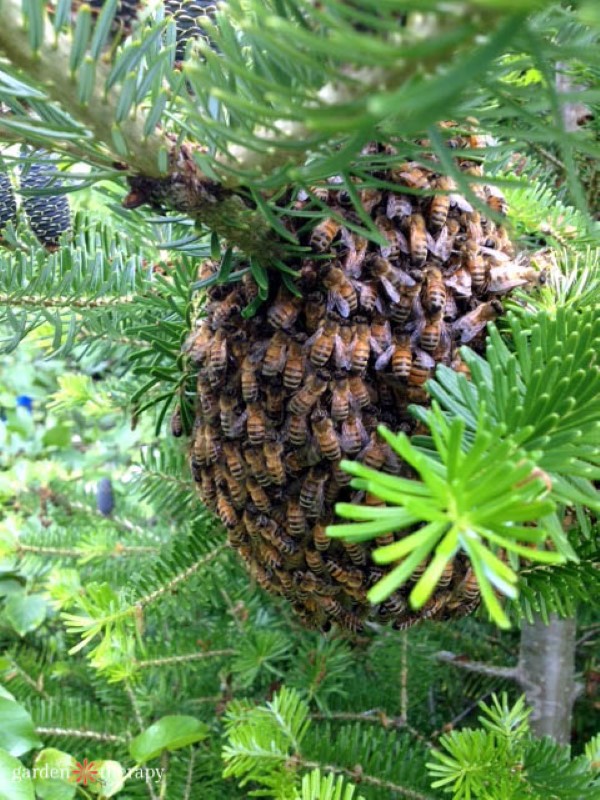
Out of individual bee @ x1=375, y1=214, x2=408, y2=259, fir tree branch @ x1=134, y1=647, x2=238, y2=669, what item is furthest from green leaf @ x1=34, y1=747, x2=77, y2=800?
individual bee @ x1=375, y1=214, x2=408, y2=259

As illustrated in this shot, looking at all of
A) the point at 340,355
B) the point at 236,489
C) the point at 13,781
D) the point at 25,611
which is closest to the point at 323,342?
the point at 340,355

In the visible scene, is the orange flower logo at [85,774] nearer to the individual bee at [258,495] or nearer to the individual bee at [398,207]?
the individual bee at [258,495]

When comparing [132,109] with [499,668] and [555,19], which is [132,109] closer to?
[555,19]

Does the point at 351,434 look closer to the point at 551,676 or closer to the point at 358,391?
the point at 358,391

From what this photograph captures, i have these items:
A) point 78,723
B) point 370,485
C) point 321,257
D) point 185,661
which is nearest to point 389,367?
point 321,257

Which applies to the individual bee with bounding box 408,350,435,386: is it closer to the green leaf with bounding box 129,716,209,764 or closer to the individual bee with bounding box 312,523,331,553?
the individual bee with bounding box 312,523,331,553

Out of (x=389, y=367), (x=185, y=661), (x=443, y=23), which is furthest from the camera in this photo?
(x=185, y=661)
